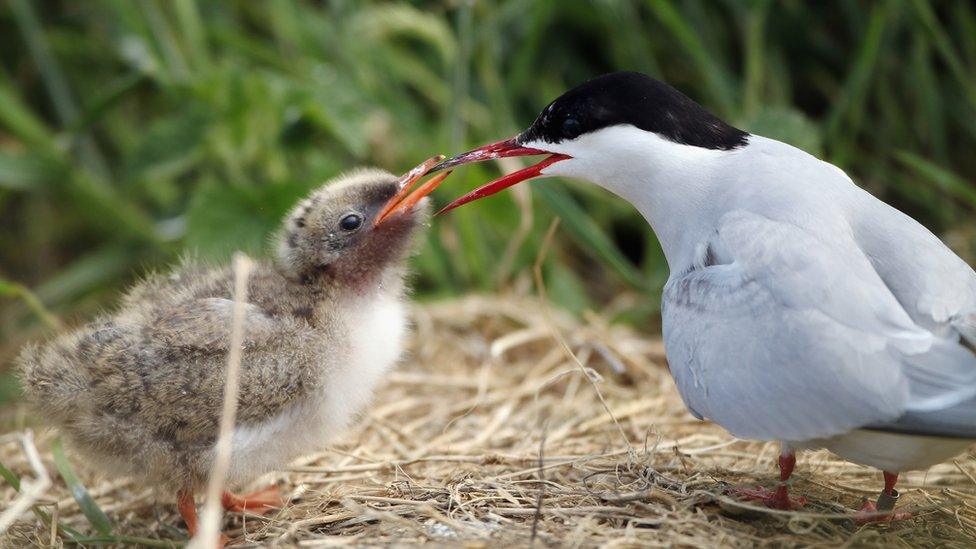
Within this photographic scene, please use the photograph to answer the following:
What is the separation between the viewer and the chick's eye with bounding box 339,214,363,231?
10.7 feet

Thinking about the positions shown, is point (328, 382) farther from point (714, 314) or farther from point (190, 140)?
point (190, 140)

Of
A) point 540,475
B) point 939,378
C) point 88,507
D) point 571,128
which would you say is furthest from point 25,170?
point 939,378

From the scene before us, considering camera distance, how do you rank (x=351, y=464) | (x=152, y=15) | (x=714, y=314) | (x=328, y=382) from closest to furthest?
(x=714, y=314), (x=328, y=382), (x=351, y=464), (x=152, y=15)

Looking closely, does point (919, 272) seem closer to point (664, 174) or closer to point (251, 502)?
point (664, 174)

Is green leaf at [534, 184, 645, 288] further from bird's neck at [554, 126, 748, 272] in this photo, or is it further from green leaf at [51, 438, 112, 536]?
green leaf at [51, 438, 112, 536]

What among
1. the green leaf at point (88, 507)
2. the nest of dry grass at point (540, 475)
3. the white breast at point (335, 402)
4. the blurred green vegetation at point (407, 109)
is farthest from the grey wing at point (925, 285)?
the green leaf at point (88, 507)

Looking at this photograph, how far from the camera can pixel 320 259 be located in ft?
10.6

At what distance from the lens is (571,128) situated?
322 cm

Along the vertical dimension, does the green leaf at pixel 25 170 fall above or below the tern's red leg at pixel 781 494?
above

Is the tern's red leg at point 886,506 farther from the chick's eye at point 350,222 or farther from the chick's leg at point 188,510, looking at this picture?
the chick's leg at point 188,510

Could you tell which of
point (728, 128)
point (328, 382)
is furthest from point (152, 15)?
point (728, 128)

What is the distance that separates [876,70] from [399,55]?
246 cm

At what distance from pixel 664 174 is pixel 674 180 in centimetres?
3

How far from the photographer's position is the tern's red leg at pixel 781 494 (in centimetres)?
287
